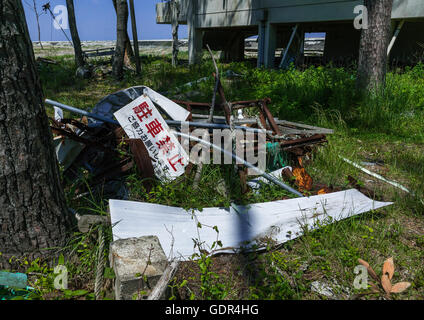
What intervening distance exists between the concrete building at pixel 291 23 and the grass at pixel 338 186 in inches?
138

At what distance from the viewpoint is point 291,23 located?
37.2 feet

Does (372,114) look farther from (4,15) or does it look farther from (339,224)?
(4,15)

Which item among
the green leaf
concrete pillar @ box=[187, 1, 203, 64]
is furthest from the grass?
concrete pillar @ box=[187, 1, 203, 64]

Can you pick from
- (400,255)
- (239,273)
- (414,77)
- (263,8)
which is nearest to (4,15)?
(239,273)

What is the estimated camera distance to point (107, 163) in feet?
10.8

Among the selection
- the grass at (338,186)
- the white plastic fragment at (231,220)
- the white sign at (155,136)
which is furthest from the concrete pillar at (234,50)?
the white plastic fragment at (231,220)

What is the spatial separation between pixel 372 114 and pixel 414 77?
3.01 metres

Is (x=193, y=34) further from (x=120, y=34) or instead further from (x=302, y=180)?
(x=302, y=180)

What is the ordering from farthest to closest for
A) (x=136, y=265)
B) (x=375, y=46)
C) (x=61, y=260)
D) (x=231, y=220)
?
(x=375, y=46) → (x=231, y=220) → (x=61, y=260) → (x=136, y=265)

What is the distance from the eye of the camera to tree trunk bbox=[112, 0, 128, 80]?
991cm

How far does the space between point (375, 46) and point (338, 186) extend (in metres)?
3.73

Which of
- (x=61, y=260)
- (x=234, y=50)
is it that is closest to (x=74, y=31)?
(x=234, y=50)

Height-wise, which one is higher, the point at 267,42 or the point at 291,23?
the point at 291,23

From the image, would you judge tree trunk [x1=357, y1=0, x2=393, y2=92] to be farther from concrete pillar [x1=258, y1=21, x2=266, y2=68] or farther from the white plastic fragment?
concrete pillar [x1=258, y1=21, x2=266, y2=68]
